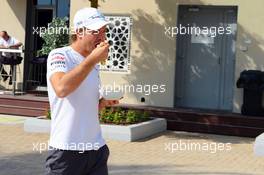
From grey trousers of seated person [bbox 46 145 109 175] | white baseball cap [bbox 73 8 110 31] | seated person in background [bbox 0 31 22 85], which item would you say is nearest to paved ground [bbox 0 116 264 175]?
seated person in background [bbox 0 31 22 85]

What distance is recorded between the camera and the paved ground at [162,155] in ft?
26.7

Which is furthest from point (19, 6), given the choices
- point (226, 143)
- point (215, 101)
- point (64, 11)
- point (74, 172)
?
point (74, 172)

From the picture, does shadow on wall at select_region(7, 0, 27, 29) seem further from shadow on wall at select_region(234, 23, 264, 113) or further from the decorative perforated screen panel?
shadow on wall at select_region(234, 23, 264, 113)

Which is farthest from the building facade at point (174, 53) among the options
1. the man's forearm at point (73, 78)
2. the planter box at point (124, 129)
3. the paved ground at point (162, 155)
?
the man's forearm at point (73, 78)

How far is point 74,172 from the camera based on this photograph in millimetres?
3809

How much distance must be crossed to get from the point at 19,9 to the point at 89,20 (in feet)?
42.3

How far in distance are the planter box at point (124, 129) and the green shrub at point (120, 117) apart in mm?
209

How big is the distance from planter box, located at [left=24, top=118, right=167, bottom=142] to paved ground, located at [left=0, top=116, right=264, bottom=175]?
15cm

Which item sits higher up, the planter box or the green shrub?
the green shrub

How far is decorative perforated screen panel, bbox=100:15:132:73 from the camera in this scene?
46.4 feet

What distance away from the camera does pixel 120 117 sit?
11.2 metres

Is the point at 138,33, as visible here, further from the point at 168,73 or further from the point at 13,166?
the point at 13,166

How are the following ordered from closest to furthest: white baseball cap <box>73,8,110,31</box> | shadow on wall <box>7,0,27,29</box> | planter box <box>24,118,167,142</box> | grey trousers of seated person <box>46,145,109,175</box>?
white baseball cap <box>73,8,110,31</box> → grey trousers of seated person <box>46,145,109,175</box> → planter box <box>24,118,167,142</box> → shadow on wall <box>7,0,27,29</box>

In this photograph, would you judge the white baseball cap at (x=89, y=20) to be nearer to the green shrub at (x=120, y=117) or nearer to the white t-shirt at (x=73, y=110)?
the white t-shirt at (x=73, y=110)
